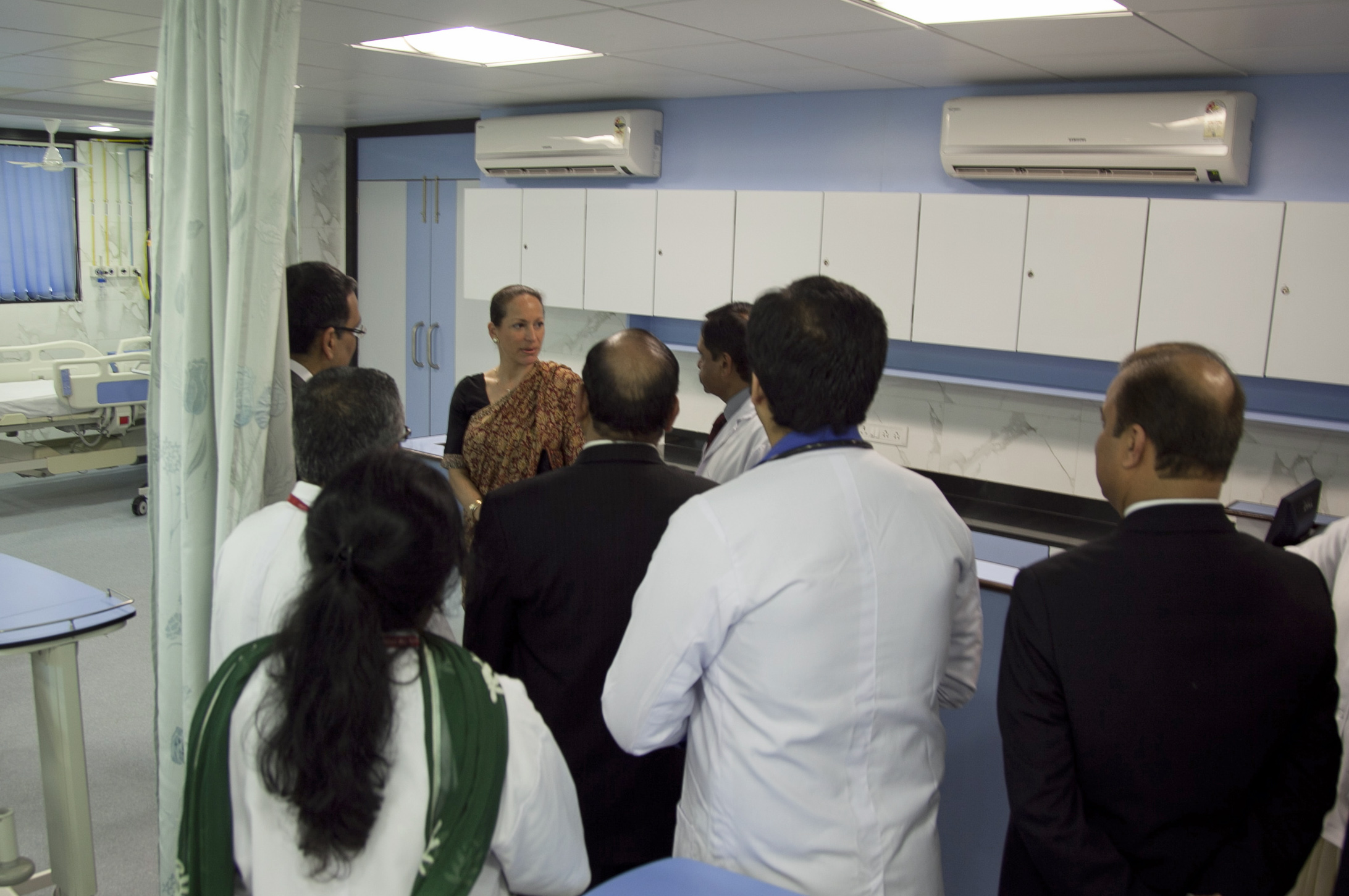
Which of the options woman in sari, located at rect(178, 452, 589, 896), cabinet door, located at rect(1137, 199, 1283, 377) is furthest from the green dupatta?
cabinet door, located at rect(1137, 199, 1283, 377)

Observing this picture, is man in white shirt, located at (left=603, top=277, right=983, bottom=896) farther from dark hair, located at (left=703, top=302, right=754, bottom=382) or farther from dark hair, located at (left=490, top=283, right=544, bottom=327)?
dark hair, located at (left=490, top=283, right=544, bottom=327)

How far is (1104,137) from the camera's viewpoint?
12.0ft

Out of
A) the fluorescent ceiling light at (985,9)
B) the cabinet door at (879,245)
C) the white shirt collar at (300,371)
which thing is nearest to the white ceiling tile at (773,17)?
the fluorescent ceiling light at (985,9)

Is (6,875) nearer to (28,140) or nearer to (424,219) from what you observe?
(424,219)

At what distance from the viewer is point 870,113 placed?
447 cm

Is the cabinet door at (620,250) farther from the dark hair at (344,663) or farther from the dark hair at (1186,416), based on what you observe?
the dark hair at (344,663)

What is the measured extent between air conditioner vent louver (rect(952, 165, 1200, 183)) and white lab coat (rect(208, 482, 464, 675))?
3177mm

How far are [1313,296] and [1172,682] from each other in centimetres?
261

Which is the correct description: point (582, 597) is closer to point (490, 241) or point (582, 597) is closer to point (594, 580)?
point (594, 580)

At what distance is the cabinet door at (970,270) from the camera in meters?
3.86

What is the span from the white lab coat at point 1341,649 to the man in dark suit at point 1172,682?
322mm

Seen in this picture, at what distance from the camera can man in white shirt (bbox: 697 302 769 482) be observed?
8.29ft

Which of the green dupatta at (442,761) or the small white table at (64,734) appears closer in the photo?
the green dupatta at (442,761)

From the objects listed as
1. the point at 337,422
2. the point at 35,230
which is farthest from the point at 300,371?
the point at 35,230
